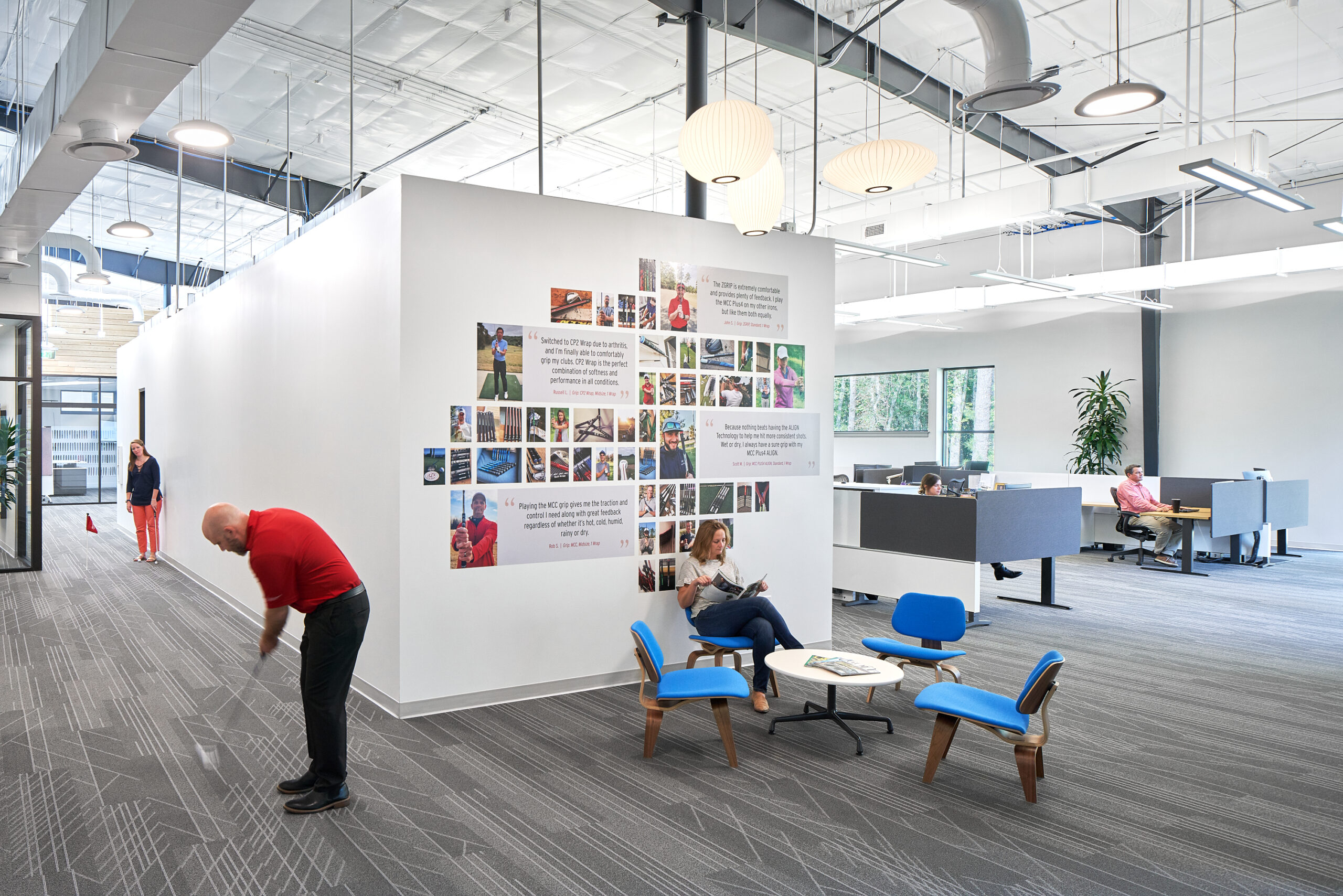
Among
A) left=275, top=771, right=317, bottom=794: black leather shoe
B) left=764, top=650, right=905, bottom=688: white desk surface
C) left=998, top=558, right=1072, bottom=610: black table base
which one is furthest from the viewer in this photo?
left=998, top=558, right=1072, bottom=610: black table base

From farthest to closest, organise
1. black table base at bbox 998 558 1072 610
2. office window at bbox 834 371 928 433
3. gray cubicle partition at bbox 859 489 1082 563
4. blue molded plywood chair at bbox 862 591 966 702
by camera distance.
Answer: office window at bbox 834 371 928 433 < black table base at bbox 998 558 1072 610 < gray cubicle partition at bbox 859 489 1082 563 < blue molded plywood chair at bbox 862 591 966 702

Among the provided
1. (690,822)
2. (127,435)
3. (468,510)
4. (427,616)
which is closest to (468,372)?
(468,510)

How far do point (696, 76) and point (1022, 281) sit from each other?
22.0 ft

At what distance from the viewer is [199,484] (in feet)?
31.7

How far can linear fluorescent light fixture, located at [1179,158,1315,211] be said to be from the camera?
6.94 m

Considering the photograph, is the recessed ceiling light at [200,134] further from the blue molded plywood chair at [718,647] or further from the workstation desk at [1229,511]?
the workstation desk at [1229,511]

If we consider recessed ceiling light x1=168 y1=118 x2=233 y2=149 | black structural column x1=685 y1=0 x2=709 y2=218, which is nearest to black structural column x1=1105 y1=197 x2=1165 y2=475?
black structural column x1=685 y1=0 x2=709 y2=218

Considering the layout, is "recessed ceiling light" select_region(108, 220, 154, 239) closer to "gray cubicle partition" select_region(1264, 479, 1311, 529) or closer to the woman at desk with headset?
the woman at desk with headset

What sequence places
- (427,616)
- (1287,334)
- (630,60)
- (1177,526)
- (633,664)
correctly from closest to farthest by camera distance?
(427,616) → (633,664) → (630,60) → (1177,526) → (1287,334)

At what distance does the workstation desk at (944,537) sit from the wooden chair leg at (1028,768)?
152 inches

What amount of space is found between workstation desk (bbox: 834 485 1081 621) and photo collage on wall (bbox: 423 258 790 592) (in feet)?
7.13

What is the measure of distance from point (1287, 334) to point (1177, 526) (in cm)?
395

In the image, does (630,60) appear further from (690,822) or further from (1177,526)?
(1177,526)

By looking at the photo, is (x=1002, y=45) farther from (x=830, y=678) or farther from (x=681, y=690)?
(x=681, y=690)
